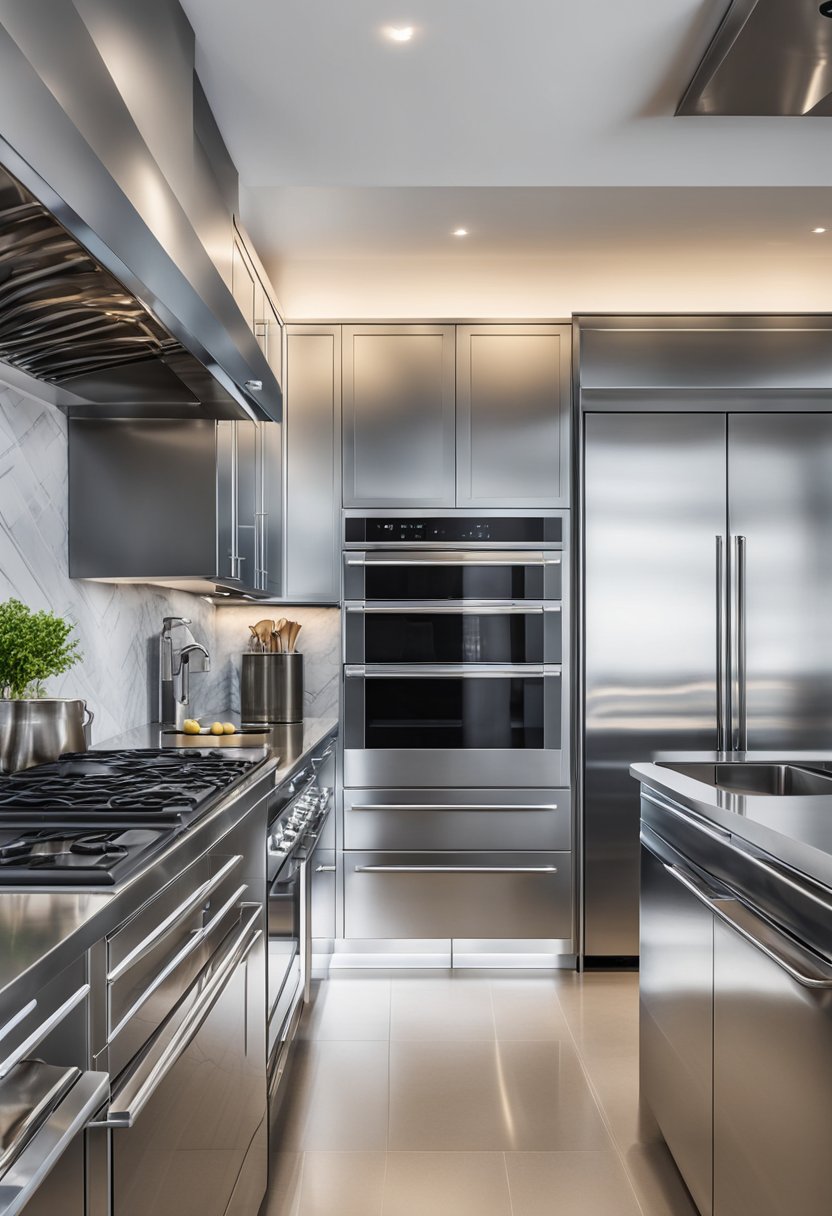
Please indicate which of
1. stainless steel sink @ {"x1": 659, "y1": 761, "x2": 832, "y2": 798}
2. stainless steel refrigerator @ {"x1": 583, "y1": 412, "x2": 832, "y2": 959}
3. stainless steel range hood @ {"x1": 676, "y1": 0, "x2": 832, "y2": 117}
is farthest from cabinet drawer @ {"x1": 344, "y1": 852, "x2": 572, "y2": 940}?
stainless steel range hood @ {"x1": 676, "y1": 0, "x2": 832, "y2": 117}

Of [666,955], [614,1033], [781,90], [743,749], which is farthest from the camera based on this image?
[743,749]

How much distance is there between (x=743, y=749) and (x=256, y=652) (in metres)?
2.07

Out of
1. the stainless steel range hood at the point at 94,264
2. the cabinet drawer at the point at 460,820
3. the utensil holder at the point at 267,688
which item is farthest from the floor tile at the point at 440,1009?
the stainless steel range hood at the point at 94,264

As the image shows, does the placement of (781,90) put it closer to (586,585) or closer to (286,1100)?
(586,585)

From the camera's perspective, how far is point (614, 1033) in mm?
3150

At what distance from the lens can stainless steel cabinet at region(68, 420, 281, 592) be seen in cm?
258

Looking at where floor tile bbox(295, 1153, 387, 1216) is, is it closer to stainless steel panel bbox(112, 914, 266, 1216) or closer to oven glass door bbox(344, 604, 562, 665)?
stainless steel panel bbox(112, 914, 266, 1216)

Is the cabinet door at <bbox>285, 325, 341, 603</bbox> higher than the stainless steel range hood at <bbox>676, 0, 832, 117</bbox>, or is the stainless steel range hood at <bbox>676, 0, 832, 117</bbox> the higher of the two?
the stainless steel range hood at <bbox>676, 0, 832, 117</bbox>

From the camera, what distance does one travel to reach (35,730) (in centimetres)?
206

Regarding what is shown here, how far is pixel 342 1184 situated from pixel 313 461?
2.65 metres

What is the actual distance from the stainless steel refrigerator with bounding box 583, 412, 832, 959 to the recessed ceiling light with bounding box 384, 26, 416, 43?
1827 millimetres

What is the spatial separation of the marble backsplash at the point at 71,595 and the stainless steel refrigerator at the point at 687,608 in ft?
5.57

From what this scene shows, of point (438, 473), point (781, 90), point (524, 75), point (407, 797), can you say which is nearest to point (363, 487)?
point (438, 473)

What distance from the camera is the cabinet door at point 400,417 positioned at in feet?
12.9
